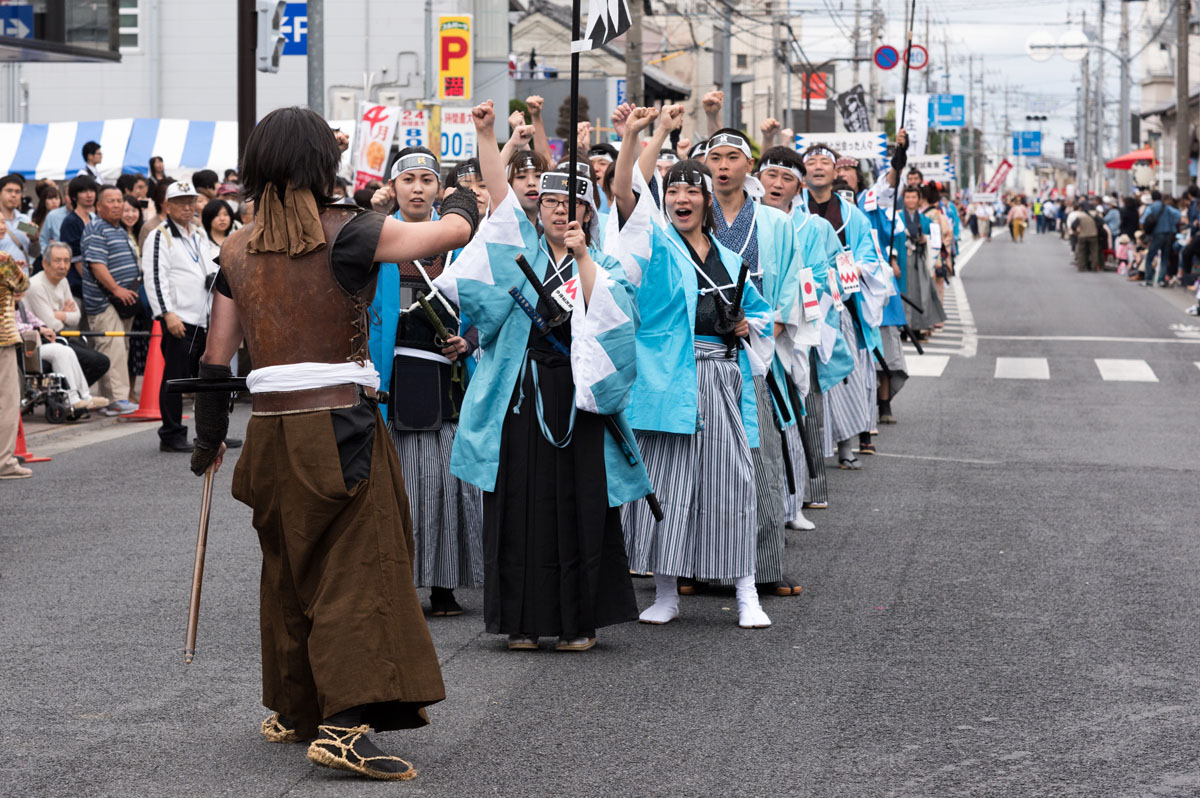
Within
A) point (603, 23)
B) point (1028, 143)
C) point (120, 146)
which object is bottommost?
point (603, 23)

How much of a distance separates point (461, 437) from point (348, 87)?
112ft

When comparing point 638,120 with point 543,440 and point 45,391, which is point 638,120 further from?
point 45,391

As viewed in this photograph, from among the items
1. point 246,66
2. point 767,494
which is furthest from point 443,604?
point 246,66

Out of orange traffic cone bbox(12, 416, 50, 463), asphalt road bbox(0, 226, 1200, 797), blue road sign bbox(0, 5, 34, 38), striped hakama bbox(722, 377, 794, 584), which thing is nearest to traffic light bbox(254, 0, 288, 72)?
blue road sign bbox(0, 5, 34, 38)

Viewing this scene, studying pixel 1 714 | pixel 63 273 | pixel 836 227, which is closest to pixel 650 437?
pixel 1 714

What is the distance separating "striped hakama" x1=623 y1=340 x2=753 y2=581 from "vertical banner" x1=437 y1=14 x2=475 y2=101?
75.0 ft

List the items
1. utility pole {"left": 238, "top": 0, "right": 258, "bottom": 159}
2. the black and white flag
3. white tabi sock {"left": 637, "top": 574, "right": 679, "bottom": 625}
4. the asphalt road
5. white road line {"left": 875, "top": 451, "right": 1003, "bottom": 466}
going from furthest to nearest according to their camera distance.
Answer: utility pole {"left": 238, "top": 0, "right": 258, "bottom": 159} → white road line {"left": 875, "top": 451, "right": 1003, "bottom": 466} → white tabi sock {"left": 637, "top": 574, "right": 679, "bottom": 625} → the black and white flag → the asphalt road

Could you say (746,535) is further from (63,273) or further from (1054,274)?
(1054,274)

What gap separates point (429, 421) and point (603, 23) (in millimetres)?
1768

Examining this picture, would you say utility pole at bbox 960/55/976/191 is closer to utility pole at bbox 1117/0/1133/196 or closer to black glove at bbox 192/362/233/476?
utility pole at bbox 1117/0/1133/196

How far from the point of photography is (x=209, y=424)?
4.65 m

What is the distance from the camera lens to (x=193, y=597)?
4.71m

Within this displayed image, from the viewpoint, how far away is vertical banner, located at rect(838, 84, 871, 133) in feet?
87.6

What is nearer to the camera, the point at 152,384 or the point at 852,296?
Answer: the point at 852,296
